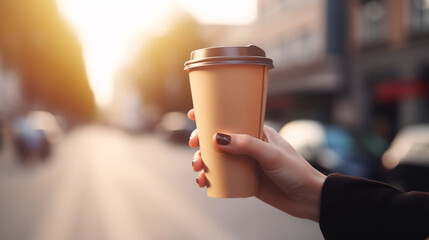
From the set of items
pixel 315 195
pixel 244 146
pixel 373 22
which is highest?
pixel 244 146

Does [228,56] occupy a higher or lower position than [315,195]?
higher

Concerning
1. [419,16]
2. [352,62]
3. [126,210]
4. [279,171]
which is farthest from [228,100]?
[352,62]

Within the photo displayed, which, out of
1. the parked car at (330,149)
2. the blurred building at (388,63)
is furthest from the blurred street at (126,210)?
the blurred building at (388,63)

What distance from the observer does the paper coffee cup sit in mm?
1610

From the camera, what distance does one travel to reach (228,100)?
1.65m

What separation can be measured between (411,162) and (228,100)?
6491 millimetres

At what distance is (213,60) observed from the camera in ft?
5.23

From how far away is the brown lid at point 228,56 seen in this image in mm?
1583

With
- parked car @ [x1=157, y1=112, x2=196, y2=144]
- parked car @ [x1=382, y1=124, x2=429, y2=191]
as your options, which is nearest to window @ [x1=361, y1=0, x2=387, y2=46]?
parked car @ [x1=157, y1=112, x2=196, y2=144]

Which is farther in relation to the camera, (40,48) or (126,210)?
(40,48)

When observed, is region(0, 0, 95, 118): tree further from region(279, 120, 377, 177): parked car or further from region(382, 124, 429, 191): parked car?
region(382, 124, 429, 191): parked car

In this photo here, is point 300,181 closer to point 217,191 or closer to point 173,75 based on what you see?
point 217,191

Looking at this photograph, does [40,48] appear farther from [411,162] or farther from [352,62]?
[411,162]

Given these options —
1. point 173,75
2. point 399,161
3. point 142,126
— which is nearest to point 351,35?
point 399,161
